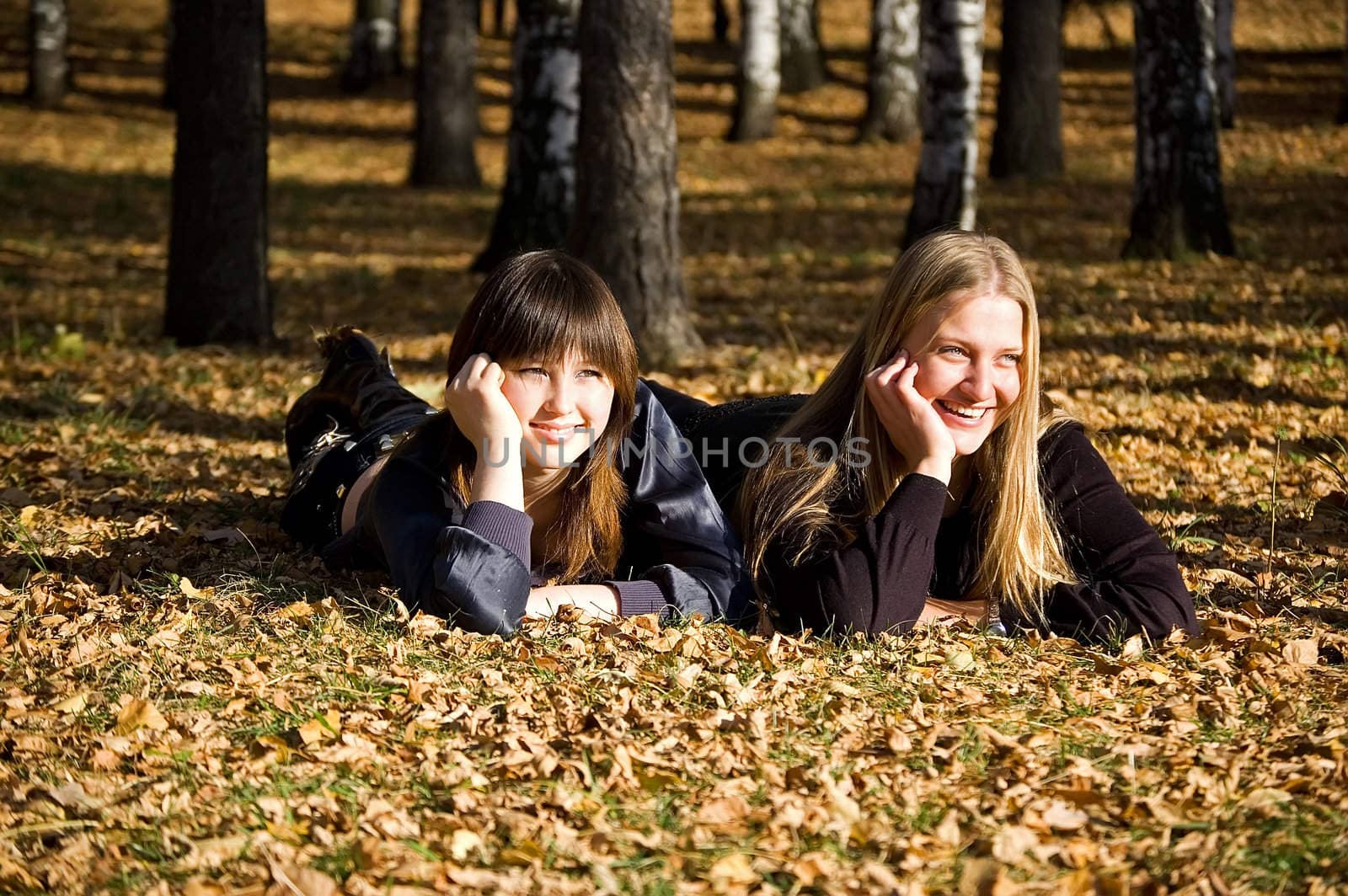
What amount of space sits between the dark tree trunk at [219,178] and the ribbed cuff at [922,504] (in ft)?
20.2

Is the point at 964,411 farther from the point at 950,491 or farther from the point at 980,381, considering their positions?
the point at 950,491

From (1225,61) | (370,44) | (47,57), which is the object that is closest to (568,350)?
(1225,61)

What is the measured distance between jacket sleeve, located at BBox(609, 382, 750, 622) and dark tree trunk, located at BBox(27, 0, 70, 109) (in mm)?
22091

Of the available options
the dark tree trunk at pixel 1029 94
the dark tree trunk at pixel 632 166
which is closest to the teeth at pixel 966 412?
the dark tree trunk at pixel 632 166

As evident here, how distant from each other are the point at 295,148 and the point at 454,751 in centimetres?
1917

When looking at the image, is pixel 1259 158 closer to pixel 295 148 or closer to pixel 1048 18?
pixel 1048 18

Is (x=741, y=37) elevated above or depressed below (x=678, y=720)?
above

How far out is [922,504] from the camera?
377 centimetres

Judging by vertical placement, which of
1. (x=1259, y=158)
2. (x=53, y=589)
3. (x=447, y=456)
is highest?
(x=1259, y=158)

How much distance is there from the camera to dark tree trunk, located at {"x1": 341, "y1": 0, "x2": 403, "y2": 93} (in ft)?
79.6

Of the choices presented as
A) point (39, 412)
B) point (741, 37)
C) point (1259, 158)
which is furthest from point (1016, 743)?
point (741, 37)

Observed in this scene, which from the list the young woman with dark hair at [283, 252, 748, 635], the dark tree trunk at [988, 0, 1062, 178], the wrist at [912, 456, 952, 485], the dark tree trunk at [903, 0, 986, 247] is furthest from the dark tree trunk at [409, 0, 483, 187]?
the wrist at [912, 456, 952, 485]

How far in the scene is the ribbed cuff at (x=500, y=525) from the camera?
381cm

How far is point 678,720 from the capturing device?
3420mm
